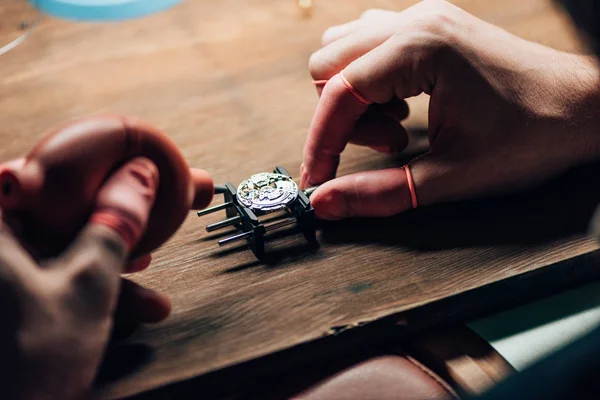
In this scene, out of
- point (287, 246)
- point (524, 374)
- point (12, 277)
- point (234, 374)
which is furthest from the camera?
point (287, 246)

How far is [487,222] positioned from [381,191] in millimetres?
111

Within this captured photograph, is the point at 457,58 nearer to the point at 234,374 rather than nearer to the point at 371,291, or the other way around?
the point at 371,291

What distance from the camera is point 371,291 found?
56cm

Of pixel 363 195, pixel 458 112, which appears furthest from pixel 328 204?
pixel 458 112

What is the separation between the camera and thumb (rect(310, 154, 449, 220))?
2.00 ft

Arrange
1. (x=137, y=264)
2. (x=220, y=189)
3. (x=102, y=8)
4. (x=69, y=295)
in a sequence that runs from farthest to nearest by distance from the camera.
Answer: (x=102, y=8)
(x=220, y=189)
(x=137, y=264)
(x=69, y=295)

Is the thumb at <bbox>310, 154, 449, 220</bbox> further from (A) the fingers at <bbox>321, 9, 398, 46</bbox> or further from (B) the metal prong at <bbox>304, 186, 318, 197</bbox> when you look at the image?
(A) the fingers at <bbox>321, 9, 398, 46</bbox>

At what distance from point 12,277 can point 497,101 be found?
44 centimetres

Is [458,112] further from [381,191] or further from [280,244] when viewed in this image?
[280,244]

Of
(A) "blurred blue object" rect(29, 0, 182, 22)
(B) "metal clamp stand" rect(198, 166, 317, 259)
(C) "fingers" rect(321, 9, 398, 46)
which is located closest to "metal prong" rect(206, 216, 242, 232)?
(B) "metal clamp stand" rect(198, 166, 317, 259)

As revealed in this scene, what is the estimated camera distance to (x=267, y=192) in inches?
24.1

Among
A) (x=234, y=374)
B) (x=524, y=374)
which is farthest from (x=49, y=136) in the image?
(x=524, y=374)

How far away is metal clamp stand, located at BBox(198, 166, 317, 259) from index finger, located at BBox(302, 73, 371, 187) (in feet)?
0.10

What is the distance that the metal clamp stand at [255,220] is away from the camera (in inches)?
23.2
